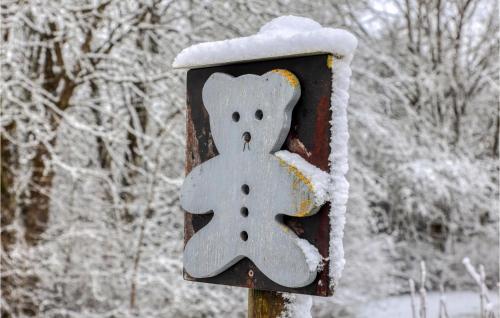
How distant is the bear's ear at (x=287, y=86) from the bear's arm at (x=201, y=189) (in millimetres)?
260

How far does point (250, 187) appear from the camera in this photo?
4.76 ft

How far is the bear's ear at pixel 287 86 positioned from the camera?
1348mm

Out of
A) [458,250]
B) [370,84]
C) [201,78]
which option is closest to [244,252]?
[201,78]

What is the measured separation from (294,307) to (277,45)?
A: 65cm

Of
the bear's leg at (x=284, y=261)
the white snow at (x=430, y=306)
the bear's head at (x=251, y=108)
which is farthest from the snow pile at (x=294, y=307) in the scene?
the white snow at (x=430, y=306)

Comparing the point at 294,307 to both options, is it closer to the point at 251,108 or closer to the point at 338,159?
the point at 338,159

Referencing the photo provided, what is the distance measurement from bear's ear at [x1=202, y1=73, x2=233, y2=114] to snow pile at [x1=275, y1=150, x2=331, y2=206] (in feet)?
0.85

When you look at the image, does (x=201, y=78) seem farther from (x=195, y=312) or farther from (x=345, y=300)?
(x=345, y=300)

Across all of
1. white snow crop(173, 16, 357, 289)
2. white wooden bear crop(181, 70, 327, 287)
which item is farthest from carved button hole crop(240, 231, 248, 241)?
white snow crop(173, 16, 357, 289)

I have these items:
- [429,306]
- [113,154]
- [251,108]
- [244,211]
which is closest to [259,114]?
[251,108]

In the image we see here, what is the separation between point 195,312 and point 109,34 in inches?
92.7

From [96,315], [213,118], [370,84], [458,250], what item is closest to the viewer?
[213,118]

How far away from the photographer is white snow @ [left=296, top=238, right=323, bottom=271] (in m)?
1.31

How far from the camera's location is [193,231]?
62.6 inches
